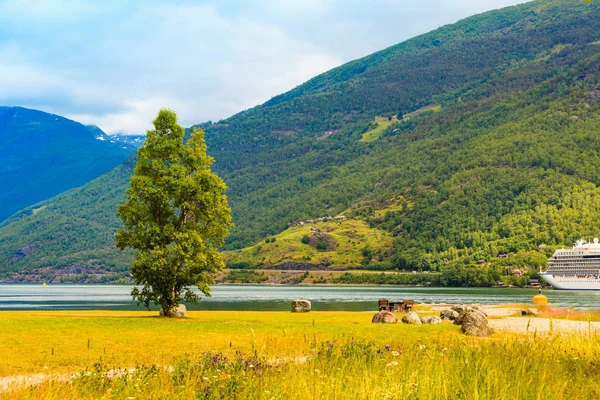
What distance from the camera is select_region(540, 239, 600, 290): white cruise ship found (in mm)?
168875

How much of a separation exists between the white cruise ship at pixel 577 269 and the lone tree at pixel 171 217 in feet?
494

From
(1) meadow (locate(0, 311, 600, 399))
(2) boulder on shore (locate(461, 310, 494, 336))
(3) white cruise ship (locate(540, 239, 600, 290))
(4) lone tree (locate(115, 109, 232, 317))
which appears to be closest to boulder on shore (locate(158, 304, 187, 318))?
(4) lone tree (locate(115, 109, 232, 317))

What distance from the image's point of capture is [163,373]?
1416 centimetres

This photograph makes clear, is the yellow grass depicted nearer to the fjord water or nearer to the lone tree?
the lone tree

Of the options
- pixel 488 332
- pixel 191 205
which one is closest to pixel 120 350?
pixel 488 332

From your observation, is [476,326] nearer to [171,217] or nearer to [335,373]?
[335,373]

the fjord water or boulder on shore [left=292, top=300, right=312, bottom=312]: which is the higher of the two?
boulder on shore [left=292, top=300, right=312, bottom=312]

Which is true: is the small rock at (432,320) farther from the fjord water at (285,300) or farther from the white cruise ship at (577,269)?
the white cruise ship at (577,269)

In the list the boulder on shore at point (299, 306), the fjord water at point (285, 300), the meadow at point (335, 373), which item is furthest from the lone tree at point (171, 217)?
the fjord water at point (285, 300)

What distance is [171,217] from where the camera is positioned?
41438 millimetres

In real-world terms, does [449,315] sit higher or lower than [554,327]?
lower

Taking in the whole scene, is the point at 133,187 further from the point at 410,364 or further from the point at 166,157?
the point at 410,364

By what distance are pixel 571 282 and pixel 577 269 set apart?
3.96 m

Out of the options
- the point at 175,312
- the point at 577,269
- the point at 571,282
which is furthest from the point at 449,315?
the point at 577,269
